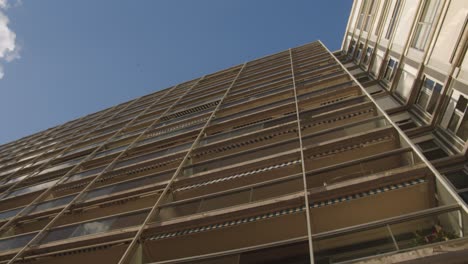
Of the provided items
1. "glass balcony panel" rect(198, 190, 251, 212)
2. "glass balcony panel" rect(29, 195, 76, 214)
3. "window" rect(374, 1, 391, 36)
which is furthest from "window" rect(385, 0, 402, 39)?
"glass balcony panel" rect(29, 195, 76, 214)

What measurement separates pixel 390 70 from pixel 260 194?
11.5 metres

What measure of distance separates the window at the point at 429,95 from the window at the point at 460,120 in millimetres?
1396

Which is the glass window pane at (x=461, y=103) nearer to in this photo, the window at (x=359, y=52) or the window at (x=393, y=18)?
the window at (x=393, y=18)

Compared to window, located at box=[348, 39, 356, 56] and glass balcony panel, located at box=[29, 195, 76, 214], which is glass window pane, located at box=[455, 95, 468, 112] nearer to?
glass balcony panel, located at box=[29, 195, 76, 214]

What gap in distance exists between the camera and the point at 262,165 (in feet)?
34.1

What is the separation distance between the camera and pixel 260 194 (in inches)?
353

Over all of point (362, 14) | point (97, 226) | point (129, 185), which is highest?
point (362, 14)

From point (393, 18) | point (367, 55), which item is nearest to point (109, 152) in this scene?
point (393, 18)

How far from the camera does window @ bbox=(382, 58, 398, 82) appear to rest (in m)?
16.5

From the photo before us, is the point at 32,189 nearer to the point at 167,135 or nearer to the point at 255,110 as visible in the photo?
the point at 167,135

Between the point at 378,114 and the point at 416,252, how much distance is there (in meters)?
6.71

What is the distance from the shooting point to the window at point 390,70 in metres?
16.5

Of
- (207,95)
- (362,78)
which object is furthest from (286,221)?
Answer: (207,95)

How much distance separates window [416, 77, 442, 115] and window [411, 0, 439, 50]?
1.63 metres
